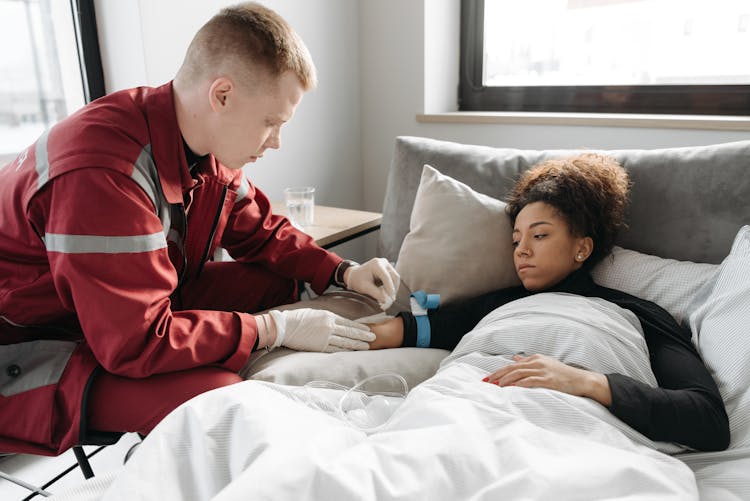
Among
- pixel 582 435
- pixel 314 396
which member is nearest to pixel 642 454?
pixel 582 435

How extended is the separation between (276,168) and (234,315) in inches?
47.7

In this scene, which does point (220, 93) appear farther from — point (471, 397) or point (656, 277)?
point (656, 277)

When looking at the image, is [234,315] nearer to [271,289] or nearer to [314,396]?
[314,396]

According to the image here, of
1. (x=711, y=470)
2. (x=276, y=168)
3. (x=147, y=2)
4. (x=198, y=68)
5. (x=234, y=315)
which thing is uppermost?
(x=147, y=2)

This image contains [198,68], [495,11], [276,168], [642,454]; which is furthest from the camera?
[495,11]

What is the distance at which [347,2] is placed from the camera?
244cm

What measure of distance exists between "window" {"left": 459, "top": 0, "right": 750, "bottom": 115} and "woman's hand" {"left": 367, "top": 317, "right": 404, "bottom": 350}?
1404 mm

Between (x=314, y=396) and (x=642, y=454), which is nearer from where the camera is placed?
(x=642, y=454)

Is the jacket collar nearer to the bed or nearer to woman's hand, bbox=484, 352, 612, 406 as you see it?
the bed

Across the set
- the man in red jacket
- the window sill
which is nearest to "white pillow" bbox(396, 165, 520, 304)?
the man in red jacket

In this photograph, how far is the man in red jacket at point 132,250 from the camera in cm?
98

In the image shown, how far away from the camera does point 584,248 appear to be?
4.35 ft

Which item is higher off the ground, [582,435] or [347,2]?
[347,2]

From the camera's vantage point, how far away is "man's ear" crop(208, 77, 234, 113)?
110cm
